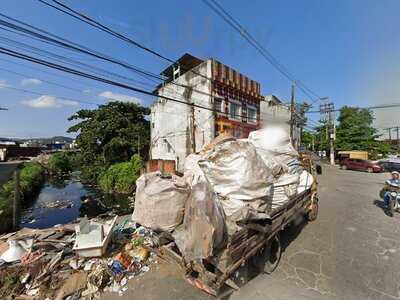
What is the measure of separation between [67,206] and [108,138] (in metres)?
7.86

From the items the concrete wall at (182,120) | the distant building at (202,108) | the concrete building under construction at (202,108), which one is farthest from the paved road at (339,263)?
the concrete wall at (182,120)

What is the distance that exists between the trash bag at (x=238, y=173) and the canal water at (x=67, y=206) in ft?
30.1

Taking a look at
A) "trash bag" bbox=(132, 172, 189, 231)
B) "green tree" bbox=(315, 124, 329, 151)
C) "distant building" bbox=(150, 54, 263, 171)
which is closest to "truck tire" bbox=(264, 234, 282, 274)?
"trash bag" bbox=(132, 172, 189, 231)

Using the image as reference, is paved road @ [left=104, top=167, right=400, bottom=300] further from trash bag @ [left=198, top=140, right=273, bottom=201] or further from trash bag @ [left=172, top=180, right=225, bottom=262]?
trash bag @ [left=198, top=140, right=273, bottom=201]

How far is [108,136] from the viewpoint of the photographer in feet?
62.8

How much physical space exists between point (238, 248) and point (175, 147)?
39.9ft

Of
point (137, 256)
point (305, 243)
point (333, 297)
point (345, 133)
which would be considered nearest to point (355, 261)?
point (305, 243)

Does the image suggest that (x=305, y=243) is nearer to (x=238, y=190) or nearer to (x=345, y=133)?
(x=238, y=190)

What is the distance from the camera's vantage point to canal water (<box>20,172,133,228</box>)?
10.8 meters

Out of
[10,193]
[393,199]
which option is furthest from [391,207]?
[10,193]

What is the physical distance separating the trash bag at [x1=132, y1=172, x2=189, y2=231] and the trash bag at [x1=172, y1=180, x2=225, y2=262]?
23 cm

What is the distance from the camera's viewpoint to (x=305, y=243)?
15.4 feet

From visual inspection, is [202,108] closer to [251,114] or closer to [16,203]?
[251,114]

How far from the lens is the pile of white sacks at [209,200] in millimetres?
2506
